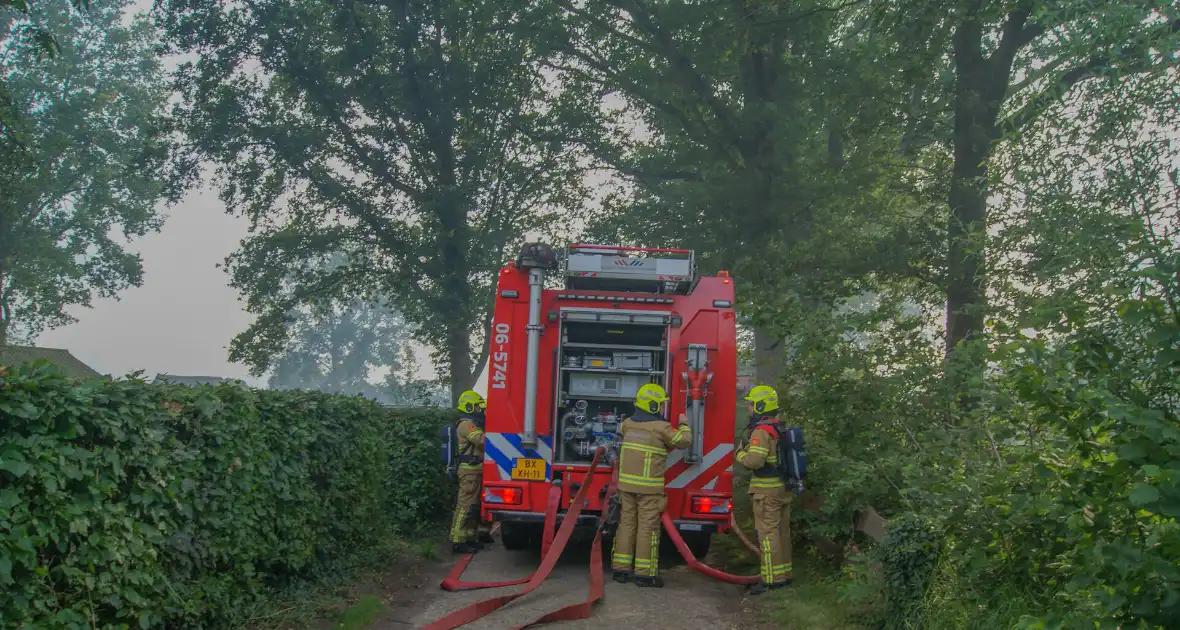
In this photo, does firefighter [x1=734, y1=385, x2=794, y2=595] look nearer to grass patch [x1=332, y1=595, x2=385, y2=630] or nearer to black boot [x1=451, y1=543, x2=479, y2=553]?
grass patch [x1=332, y1=595, x2=385, y2=630]

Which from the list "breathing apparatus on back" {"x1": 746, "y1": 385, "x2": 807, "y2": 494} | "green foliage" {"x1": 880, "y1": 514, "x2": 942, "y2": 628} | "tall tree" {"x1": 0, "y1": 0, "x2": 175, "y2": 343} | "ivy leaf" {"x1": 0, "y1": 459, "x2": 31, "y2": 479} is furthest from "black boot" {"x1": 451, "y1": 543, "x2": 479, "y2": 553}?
"tall tree" {"x1": 0, "y1": 0, "x2": 175, "y2": 343}

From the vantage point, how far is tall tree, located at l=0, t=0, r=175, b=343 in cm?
3441

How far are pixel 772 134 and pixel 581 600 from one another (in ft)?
35.5

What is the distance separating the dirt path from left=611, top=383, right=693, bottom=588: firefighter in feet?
0.93

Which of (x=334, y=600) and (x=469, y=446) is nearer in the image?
(x=334, y=600)

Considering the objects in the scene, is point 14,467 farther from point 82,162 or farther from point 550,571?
point 82,162

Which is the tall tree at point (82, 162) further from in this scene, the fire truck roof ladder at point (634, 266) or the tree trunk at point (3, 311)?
the fire truck roof ladder at point (634, 266)

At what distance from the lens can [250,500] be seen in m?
7.16

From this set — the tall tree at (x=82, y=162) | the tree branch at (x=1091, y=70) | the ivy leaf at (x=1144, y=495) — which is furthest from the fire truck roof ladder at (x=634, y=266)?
the tall tree at (x=82, y=162)

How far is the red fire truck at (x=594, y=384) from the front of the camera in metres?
10.1

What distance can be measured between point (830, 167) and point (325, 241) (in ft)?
44.6

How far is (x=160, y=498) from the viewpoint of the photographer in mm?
5746

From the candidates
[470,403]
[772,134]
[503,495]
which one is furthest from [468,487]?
[772,134]

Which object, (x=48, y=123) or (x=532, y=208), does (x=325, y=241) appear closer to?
(x=532, y=208)
